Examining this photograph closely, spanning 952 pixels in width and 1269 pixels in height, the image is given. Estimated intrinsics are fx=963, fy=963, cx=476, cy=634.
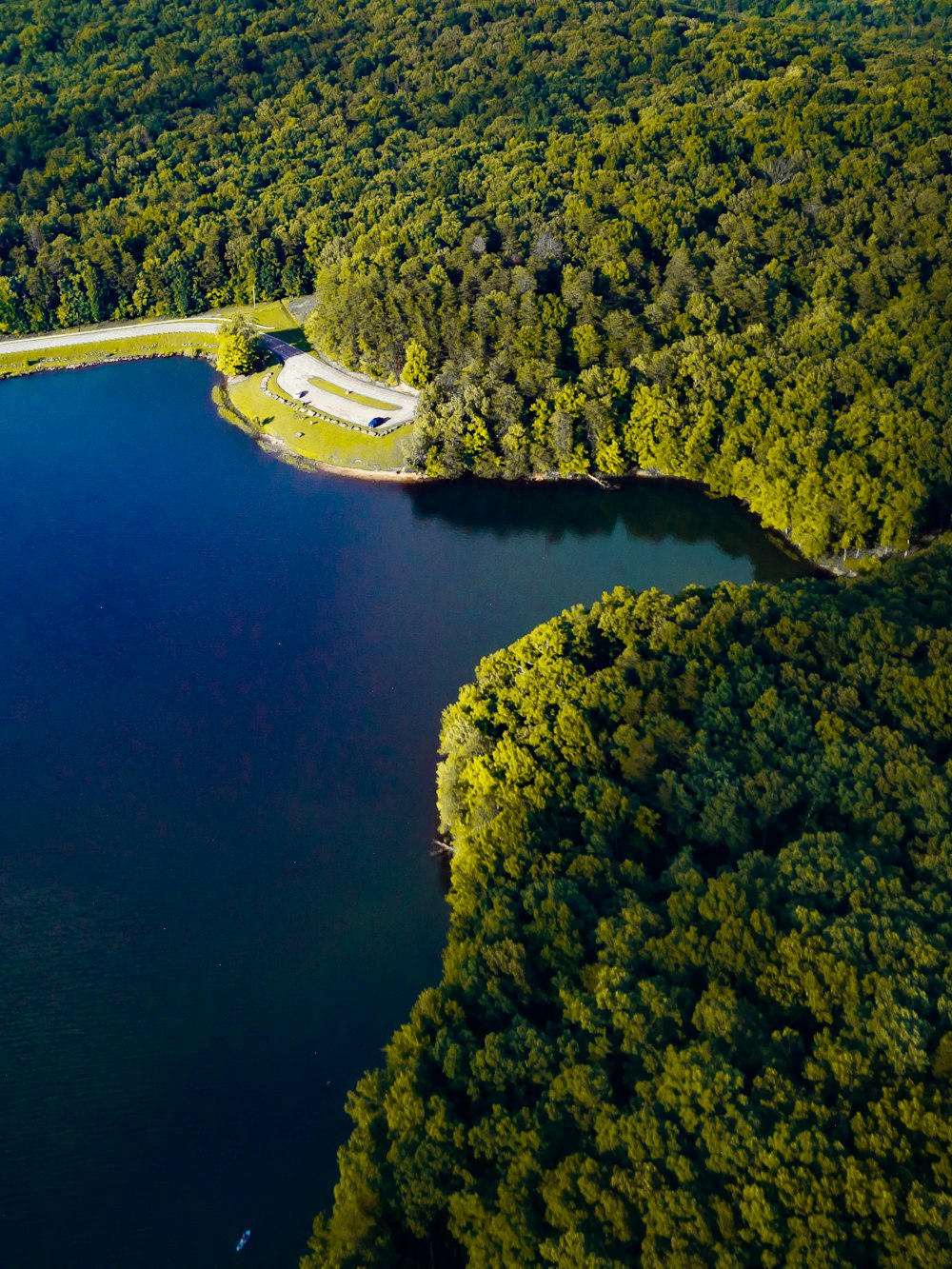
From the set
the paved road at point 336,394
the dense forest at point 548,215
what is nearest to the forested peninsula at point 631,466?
the dense forest at point 548,215

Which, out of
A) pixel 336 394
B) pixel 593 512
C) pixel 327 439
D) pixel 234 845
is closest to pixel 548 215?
pixel 336 394

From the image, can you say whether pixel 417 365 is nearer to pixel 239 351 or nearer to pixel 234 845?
pixel 239 351

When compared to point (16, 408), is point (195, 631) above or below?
below

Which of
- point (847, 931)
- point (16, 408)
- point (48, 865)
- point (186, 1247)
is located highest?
point (16, 408)

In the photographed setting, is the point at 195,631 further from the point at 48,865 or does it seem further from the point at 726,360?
the point at 726,360

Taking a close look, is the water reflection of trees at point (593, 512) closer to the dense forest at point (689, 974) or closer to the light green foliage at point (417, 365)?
the light green foliage at point (417, 365)

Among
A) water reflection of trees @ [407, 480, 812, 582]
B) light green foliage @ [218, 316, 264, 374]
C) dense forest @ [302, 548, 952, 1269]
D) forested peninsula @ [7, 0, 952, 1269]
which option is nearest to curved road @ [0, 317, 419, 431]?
forested peninsula @ [7, 0, 952, 1269]

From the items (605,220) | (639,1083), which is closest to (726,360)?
(605,220)
